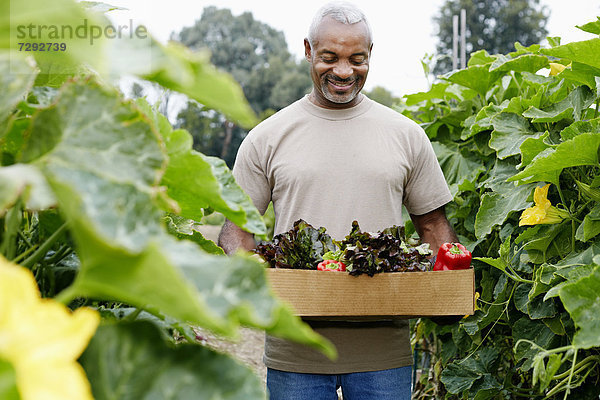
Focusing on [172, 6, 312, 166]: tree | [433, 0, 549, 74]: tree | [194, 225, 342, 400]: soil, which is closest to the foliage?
[194, 225, 342, 400]: soil

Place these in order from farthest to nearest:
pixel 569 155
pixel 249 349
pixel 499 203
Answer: pixel 249 349
pixel 499 203
pixel 569 155

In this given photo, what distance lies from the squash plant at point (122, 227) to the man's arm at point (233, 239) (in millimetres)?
1816

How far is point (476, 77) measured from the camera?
9.05 ft

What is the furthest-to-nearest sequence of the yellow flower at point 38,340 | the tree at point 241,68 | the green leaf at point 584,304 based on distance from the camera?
the tree at point 241,68
the green leaf at point 584,304
the yellow flower at point 38,340

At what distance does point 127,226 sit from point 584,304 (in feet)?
2.44

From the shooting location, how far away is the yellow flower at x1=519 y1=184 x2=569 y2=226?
76.3 inches

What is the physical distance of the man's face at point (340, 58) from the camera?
235cm

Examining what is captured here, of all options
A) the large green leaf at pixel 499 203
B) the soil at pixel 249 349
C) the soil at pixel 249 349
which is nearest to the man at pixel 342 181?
the large green leaf at pixel 499 203

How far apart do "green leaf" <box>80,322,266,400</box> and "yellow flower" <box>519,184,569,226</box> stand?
64.7 inches

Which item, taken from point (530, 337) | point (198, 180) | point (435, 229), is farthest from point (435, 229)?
point (198, 180)

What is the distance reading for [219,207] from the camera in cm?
70

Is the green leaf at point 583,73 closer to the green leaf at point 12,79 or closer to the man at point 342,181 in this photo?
the man at point 342,181

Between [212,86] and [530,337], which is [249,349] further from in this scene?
[212,86]

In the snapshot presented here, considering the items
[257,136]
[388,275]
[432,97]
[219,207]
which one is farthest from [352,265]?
[432,97]
